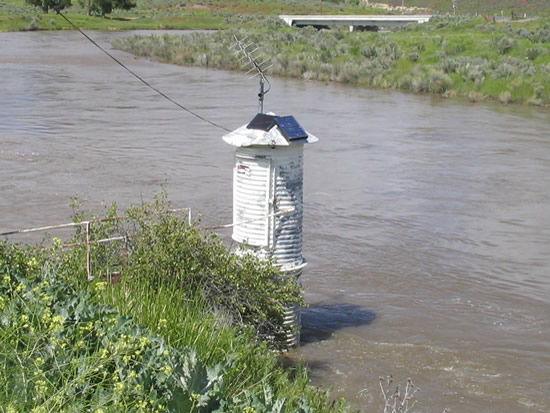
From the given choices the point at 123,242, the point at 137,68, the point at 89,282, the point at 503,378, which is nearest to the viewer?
the point at 89,282

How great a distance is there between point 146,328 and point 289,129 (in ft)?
12.0

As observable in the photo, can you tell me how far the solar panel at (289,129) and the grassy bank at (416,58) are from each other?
922 inches

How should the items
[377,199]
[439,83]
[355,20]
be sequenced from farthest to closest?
[355,20] < [439,83] < [377,199]

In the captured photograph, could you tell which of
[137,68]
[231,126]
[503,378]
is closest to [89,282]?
[503,378]

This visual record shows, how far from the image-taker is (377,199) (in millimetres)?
17844

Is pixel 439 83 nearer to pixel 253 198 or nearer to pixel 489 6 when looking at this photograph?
pixel 253 198

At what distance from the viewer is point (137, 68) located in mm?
41375

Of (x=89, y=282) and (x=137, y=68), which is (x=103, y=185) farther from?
(x=137, y=68)

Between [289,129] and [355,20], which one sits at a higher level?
[289,129]

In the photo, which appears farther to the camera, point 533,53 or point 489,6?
point 489,6

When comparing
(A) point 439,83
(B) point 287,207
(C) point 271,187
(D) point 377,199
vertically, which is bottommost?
(D) point 377,199

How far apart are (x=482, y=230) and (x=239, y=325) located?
8494mm

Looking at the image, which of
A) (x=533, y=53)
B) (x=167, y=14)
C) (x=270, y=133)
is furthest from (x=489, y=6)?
(x=270, y=133)

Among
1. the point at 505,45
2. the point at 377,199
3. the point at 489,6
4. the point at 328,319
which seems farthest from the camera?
the point at 489,6
